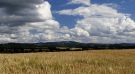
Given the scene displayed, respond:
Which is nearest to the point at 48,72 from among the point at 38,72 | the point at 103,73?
the point at 38,72

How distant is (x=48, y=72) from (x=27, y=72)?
0.70 meters

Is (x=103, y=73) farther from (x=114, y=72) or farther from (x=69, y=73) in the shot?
(x=69, y=73)

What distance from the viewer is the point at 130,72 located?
10172 mm

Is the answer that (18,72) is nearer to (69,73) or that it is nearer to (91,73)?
(69,73)

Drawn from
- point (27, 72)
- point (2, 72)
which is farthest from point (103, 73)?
point (2, 72)

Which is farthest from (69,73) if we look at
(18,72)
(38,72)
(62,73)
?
(18,72)

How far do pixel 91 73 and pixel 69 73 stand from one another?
0.72 metres

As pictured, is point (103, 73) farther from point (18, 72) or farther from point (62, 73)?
point (18, 72)

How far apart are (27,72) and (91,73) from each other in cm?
211

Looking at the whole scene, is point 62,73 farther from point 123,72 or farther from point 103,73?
point 123,72

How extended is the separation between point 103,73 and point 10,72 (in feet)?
10.1

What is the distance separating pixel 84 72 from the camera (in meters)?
10.0

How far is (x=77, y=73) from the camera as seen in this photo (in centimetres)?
985

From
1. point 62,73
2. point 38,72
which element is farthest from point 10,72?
point 62,73
